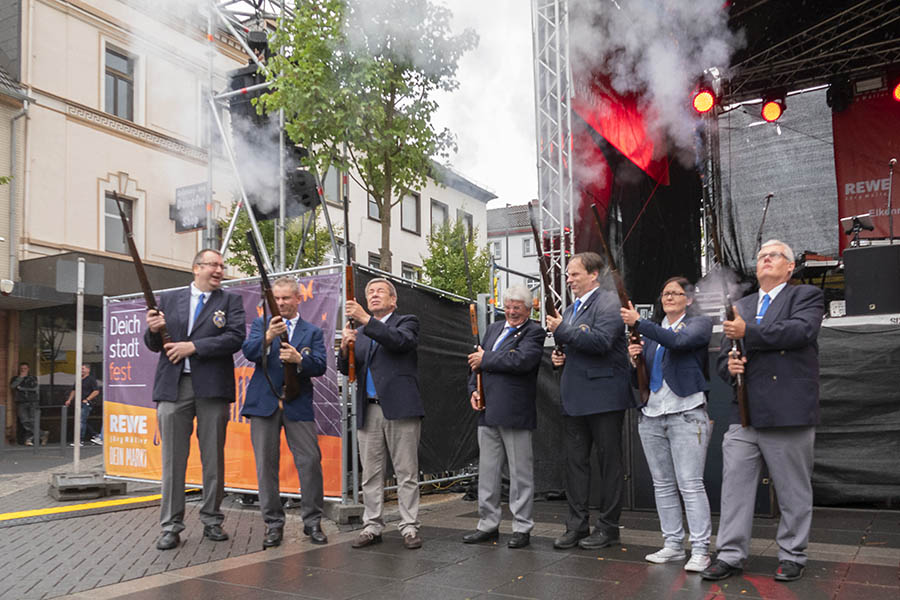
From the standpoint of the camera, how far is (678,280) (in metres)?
4.74

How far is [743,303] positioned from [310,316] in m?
3.48

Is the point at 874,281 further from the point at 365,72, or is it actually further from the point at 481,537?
the point at 365,72

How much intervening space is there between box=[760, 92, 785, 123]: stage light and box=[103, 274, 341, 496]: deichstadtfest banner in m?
9.18

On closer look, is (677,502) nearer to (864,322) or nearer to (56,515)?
(864,322)

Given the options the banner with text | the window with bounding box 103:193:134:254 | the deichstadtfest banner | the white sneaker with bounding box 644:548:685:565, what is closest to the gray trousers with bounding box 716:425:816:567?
the white sneaker with bounding box 644:548:685:565

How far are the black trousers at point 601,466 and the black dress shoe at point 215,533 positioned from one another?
2.37 meters

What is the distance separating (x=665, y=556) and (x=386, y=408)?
198cm

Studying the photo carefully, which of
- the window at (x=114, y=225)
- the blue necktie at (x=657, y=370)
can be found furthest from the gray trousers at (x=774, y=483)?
the window at (x=114, y=225)

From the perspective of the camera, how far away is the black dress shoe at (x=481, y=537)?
5.11 m

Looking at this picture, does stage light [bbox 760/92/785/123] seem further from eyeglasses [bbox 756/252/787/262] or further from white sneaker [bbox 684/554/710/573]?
white sneaker [bbox 684/554/710/573]

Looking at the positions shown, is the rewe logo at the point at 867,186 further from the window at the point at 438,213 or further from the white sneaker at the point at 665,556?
the window at the point at 438,213

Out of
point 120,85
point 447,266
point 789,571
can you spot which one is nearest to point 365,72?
point 789,571

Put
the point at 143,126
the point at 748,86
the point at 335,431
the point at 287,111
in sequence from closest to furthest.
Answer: the point at 335,431, the point at 287,111, the point at 748,86, the point at 143,126

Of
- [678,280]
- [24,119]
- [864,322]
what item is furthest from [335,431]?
[24,119]
